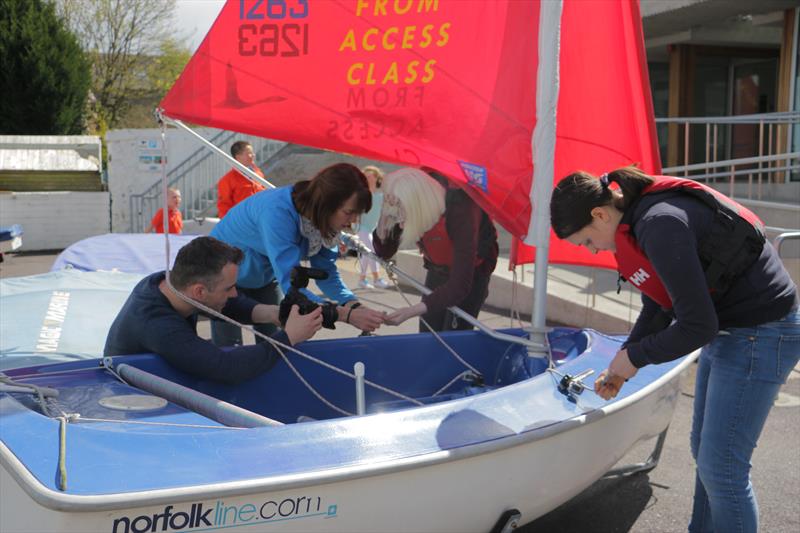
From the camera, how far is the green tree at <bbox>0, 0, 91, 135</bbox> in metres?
18.6

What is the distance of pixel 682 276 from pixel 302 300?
1436 mm

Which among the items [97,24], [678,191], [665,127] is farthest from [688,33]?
[97,24]

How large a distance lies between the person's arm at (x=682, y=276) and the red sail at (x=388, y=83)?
3.47 feet

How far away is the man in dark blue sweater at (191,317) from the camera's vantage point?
2.93 meters

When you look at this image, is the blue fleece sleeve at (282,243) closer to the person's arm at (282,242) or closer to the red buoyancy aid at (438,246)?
the person's arm at (282,242)

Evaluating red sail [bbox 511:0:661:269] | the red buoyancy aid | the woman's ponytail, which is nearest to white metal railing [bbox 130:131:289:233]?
the red buoyancy aid

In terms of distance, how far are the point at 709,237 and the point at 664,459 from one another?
204cm

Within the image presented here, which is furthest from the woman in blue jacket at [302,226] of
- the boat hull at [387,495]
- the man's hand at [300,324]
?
the boat hull at [387,495]

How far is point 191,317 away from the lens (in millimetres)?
3094

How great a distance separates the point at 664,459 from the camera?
4.05m

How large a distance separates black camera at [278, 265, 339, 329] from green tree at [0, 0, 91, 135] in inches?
699

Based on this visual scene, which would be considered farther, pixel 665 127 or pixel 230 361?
pixel 665 127

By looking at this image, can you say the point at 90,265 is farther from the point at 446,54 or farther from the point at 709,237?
the point at 709,237

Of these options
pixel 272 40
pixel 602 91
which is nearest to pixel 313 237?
pixel 272 40
